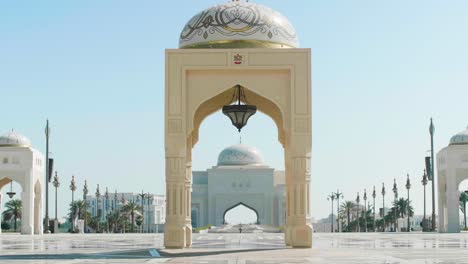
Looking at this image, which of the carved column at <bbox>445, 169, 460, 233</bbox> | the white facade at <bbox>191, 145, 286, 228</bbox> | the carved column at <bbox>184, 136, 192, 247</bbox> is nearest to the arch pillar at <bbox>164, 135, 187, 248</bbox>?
the carved column at <bbox>184, 136, 192, 247</bbox>

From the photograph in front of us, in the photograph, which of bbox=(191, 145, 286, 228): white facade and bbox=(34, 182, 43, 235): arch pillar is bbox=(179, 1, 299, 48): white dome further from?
bbox=(191, 145, 286, 228): white facade

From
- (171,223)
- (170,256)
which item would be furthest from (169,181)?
(170,256)

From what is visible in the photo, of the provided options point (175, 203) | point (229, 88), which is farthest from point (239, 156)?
point (175, 203)

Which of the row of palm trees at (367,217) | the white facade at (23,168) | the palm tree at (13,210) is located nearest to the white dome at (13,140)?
the white facade at (23,168)

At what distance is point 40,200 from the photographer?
132 feet

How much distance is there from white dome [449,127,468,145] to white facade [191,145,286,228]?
20685 mm

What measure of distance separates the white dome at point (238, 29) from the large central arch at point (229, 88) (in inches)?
15.4

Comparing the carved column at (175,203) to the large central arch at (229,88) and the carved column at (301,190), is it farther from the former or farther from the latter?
the carved column at (301,190)

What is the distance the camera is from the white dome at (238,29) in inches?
690

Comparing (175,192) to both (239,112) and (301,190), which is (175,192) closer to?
(239,112)

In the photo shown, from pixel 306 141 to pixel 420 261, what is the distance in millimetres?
4561

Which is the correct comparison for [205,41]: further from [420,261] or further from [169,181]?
[420,261]

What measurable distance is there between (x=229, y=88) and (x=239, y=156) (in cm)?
4140

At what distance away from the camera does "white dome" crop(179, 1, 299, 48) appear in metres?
17.5
